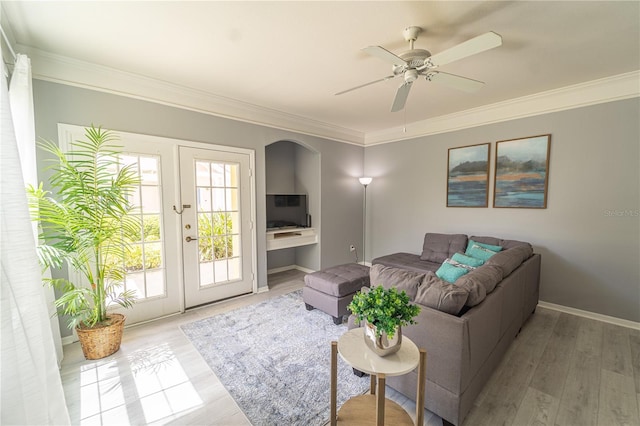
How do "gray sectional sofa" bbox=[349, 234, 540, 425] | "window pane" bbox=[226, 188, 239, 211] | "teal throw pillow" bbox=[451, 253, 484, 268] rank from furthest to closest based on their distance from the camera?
"window pane" bbox=[226, 188, 239, 211], "teal throw pillow" bbox=[451, 253, 484, 268], "gray sectional sofa" bbox=[349, 234, 540, 425]

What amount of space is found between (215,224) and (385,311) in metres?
2.88

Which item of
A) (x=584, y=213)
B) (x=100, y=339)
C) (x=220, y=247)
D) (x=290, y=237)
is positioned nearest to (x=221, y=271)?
(x=220, y=247)

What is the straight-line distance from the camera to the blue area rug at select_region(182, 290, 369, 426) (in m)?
1.79

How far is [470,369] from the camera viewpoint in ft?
5.21

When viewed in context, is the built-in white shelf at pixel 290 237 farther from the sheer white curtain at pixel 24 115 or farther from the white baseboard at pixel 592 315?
the white baseboard at pixel 592 315

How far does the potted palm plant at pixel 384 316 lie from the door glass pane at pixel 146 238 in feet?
8.85

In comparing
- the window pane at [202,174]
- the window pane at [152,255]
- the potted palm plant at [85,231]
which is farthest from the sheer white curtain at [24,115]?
the window pane at [202,174]

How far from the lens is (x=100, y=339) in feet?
7.53

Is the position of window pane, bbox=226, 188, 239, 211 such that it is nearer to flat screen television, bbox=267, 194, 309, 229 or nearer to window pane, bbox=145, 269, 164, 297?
flat screen television, bbox=267, 194, 309, 229

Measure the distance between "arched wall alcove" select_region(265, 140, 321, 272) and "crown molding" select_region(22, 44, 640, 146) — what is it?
2.18 feet

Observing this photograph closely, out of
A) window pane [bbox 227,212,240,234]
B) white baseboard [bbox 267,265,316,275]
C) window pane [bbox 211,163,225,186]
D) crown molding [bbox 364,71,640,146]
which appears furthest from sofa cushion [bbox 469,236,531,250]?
window pane [bbox 211,163,225,186]

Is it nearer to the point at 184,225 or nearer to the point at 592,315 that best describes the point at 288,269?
the point at 184,225

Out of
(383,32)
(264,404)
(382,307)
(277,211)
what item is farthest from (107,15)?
(277,211)

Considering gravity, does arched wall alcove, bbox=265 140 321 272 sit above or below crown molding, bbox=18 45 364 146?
below
